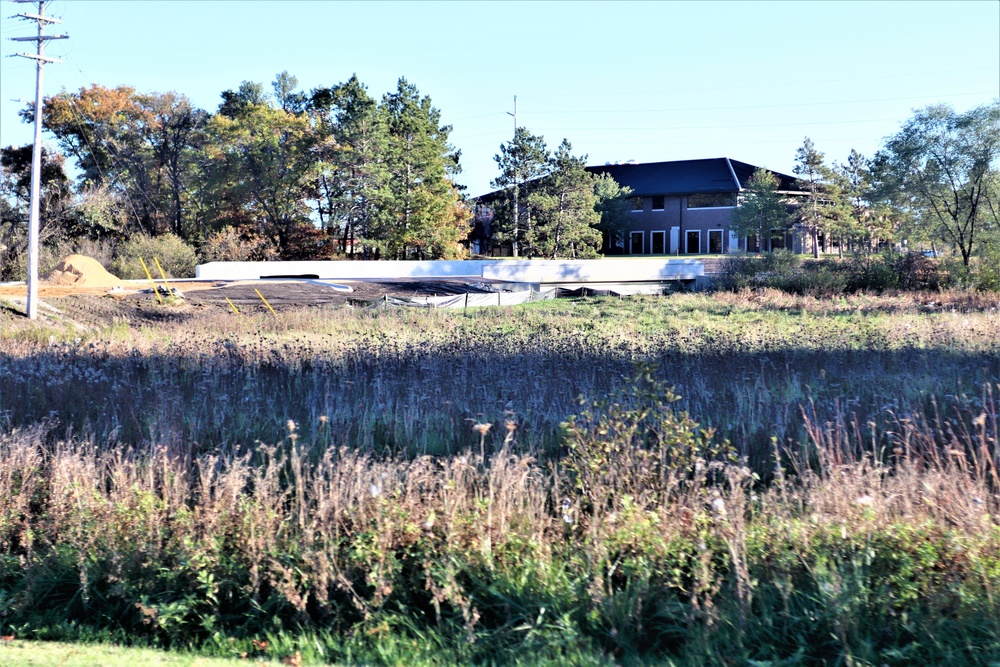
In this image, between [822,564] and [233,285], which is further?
[233,285]

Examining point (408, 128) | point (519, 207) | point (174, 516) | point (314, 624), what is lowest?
point (314, 624)

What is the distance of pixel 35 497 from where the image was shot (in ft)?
20.8

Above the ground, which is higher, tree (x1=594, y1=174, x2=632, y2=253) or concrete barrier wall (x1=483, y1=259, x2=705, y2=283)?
tree (x1=594, y1=174, x2=632, y2=253)

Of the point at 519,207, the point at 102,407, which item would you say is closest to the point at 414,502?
the point at 102,407

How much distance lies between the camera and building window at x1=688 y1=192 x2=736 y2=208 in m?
67.2

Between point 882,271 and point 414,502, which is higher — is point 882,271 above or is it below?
above

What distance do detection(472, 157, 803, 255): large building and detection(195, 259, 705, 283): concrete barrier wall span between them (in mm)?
27416

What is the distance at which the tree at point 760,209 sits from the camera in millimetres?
59531

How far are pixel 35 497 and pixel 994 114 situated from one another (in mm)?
40999

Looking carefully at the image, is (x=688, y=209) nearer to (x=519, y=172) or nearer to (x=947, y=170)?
(x=519, y=172)

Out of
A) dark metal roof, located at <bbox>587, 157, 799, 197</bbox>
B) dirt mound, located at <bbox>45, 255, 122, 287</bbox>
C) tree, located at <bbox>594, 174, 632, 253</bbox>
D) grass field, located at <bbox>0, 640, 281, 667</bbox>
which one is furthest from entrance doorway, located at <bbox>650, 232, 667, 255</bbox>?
grass field, located at <bbox>0, 640, 281, 667</bbox>

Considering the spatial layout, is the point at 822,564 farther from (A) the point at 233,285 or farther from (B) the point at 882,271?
(B) the point at 882,271

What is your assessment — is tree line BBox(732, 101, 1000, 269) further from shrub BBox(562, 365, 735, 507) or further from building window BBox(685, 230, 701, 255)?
shrub BBox(562, 365, 735, 507)

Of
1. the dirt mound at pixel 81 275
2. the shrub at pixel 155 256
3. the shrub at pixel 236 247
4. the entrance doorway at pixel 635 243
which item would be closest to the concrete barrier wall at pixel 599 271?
the dirt mound at pixel 81 275
